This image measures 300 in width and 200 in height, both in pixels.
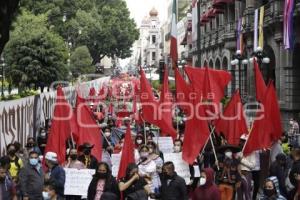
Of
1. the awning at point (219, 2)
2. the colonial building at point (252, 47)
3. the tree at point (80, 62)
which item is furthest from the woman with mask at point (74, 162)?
the tree at point (80, 62)

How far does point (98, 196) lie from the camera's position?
8375 millimetres

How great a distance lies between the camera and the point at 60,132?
12336mm

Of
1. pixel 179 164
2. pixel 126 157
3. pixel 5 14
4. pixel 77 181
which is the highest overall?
pixel 5 14

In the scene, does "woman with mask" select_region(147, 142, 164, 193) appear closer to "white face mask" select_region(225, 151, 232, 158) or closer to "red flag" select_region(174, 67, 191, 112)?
"white face mask" select_region(225, 151, 232, 158)

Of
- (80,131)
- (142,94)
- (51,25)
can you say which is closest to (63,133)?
(80,131)

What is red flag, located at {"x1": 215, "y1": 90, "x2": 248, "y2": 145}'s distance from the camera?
13422mm

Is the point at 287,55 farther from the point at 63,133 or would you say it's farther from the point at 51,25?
the point at 51,25

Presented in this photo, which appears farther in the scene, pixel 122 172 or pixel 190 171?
pixel 190 171

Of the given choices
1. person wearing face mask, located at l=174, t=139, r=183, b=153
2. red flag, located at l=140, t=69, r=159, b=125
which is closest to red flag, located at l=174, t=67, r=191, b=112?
red flag, located at l=140, t=69, r=159, b=125

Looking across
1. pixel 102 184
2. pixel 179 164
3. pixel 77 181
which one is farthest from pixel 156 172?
pixel 102 184

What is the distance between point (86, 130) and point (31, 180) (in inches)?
142

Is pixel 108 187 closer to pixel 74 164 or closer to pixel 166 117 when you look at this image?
pixel 74 164

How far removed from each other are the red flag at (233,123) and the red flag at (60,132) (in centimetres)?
330

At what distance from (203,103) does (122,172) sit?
386cm
